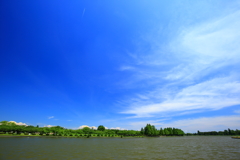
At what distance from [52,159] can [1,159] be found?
30.0ft

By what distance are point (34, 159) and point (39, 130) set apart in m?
158

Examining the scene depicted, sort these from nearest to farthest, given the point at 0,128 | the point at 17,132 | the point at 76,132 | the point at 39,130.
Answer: the point at 0,128
the point at 17,132
the point at 39,130
the point at 76,132

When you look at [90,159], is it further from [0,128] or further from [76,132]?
A: [76,132]

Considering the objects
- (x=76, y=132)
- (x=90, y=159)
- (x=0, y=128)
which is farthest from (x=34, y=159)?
(x=76, y=132)

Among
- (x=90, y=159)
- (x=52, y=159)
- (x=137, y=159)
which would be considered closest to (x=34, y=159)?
(x=52, y=159)

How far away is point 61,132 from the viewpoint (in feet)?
547

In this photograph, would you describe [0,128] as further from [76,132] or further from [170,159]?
[170,159]

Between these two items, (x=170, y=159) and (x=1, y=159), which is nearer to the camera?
(x=1, y=159)

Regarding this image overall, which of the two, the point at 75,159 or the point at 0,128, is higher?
the point at 0,128

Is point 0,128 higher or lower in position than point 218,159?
higher

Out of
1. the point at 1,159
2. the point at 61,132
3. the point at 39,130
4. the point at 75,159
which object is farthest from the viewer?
the point at 61,132

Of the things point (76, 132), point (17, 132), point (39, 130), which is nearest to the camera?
point (17, 132)

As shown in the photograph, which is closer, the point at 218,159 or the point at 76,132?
the point at 218,159

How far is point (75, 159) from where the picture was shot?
87.7 feet
